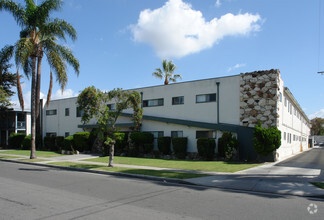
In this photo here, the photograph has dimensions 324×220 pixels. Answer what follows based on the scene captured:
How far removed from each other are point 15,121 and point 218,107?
30325 mm

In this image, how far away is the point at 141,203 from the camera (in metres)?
7.38

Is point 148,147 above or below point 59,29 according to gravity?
below

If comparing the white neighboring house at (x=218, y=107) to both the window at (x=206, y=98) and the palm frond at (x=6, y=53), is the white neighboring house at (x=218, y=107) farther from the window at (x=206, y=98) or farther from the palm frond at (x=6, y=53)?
the palm frond at (x=6, y=53)

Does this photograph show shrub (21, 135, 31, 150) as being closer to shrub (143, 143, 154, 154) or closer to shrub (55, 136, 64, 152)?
shrub (55, 136, 64, 152)

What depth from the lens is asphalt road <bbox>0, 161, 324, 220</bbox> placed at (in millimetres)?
6203

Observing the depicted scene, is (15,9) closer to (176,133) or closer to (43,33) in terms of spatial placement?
(43,33)

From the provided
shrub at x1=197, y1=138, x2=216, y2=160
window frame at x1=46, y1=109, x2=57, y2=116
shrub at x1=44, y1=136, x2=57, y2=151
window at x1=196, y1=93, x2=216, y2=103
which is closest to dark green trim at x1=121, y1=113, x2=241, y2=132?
shrub at x1=197, y1=138, x2=216, y2=160

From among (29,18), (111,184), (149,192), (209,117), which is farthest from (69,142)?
(149,192)

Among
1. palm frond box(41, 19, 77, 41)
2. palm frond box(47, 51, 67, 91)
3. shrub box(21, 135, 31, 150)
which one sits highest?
palm frond box(41, 19, 77, 41)

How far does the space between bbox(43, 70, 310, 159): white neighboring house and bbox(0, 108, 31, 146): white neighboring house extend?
18.3 metres

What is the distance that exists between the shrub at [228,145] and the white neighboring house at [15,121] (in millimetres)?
29497

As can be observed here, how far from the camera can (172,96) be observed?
949 inches

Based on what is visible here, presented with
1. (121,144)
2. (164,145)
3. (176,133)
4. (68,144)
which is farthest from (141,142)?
(68,144)

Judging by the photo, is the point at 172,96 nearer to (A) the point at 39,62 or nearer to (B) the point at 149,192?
(A) the point at 39,62
